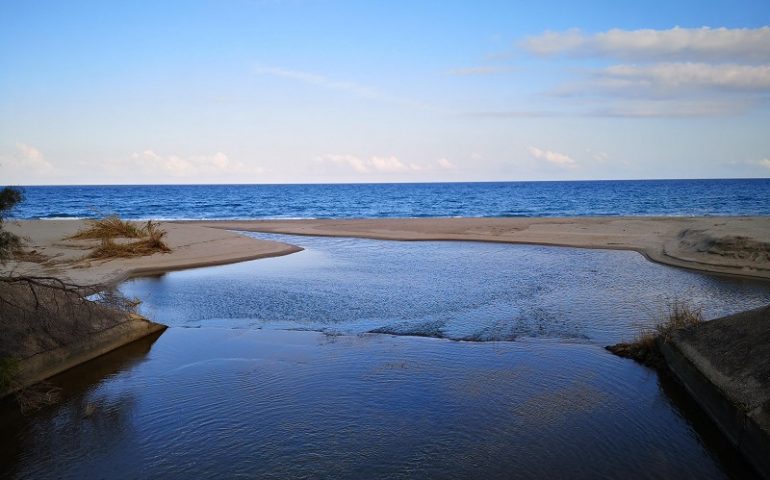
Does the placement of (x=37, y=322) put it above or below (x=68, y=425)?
above

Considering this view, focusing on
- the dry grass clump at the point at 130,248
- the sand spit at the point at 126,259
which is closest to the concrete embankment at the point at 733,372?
the sand spit at the point at 126,259

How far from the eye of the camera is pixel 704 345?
8656mm

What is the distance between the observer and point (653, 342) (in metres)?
10.1

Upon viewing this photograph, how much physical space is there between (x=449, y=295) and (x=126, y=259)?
12763mm

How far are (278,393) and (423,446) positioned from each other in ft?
8.95

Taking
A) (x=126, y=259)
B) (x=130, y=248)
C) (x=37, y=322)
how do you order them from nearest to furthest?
(x=37, y=322) < (x=126, y=259) < (x=130, y=248)

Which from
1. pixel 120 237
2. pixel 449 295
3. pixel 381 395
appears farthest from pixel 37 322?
pixel 120 237

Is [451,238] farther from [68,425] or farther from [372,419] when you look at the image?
[68,425]

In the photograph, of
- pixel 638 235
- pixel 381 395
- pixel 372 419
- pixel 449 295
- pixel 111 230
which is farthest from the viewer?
pixel 638 235

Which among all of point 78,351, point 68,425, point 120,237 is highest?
point 120,237

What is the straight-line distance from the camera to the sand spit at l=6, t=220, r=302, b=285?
57.9 ft

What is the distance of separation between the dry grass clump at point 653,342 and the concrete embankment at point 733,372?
172 millimetres

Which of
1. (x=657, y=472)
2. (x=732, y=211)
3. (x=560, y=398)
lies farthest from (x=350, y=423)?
(x=732, y=211)

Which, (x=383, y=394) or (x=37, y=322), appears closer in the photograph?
(x=383, y=394)
